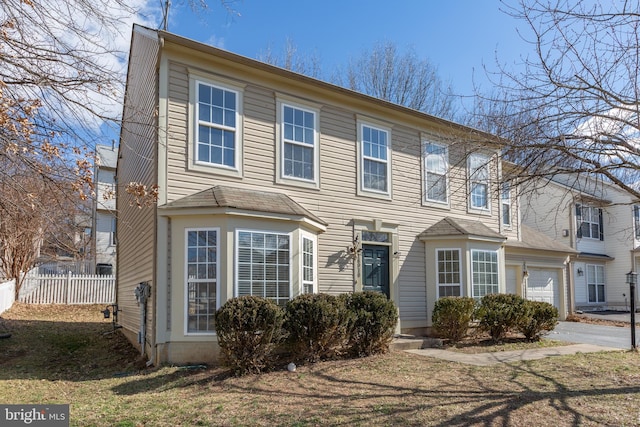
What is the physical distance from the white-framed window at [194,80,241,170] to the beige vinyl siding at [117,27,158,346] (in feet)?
2.78

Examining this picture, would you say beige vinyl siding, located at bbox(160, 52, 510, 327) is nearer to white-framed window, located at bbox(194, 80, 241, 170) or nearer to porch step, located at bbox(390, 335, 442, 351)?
white-framed window, located at bbox(194, 80, 241, 170)

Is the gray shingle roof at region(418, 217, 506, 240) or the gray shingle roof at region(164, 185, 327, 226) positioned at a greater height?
the gray shingle roof at region(164, 185, 327, 226)

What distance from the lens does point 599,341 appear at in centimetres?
1277

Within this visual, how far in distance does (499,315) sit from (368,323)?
389 cm

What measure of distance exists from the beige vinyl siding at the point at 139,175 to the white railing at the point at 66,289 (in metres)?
8.44

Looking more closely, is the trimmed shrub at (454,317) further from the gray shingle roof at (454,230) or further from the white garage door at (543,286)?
the white garage door at (543,286)

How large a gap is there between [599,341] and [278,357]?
8733 mm

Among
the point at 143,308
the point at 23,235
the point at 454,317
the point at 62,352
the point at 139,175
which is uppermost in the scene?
the point at 139,175

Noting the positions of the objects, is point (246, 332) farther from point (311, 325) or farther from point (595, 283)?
point (595, 283)

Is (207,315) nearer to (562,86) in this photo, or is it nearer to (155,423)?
(155,423)

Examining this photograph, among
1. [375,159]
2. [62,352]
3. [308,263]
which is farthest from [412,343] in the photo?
[62,352]

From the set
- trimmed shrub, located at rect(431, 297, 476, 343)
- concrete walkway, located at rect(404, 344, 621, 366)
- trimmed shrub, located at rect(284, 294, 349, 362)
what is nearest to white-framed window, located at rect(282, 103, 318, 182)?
trimmed shrub, located at rect(284, 294, 349, 362)

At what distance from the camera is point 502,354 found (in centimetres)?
1020

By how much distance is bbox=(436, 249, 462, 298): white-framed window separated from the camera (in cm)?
1318
